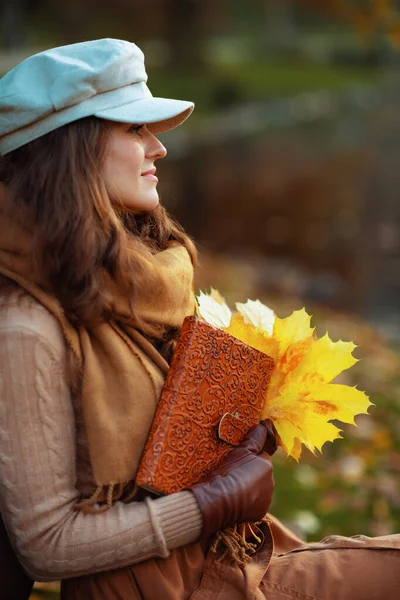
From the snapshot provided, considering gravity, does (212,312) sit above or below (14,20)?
above

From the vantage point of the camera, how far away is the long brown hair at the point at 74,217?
1.75 m

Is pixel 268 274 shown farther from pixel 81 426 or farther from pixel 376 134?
pixel 376 134

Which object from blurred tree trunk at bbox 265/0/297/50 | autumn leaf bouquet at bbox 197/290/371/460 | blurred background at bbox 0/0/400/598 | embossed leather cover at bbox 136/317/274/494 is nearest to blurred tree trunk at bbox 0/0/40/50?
blurred background at bbox 0/0/400/598

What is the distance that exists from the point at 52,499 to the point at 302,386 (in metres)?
0.63

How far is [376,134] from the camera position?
20.7m

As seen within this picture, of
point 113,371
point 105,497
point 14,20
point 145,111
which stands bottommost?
point 14,20

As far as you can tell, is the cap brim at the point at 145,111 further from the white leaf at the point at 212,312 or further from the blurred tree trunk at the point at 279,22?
the blurred tree trunk at the point at 279,22

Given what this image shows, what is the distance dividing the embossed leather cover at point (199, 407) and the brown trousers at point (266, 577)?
20cm

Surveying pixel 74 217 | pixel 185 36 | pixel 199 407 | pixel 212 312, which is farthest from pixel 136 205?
pixel 185 36

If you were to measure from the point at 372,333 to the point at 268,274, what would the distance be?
7.28 feet

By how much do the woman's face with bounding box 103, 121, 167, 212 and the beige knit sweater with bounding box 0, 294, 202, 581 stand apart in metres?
0.32

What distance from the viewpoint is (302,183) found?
1454 cm

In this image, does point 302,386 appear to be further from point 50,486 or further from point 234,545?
point 50,486

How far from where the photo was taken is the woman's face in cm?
186
